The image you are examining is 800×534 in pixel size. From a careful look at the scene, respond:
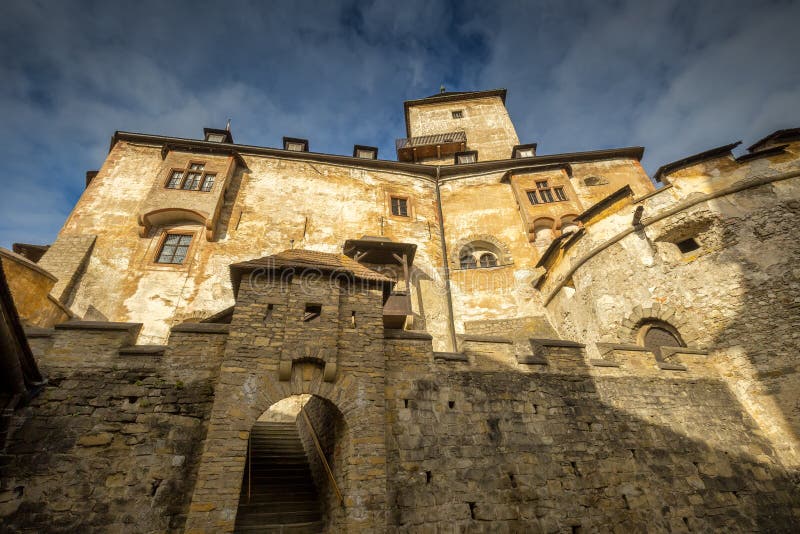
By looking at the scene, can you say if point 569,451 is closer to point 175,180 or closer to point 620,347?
point 620,347

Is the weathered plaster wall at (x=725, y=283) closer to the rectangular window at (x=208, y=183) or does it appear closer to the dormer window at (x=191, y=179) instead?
the rectangular window at (x=208, y=183)

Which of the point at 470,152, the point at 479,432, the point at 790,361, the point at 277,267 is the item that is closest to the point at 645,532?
the point at 479,432

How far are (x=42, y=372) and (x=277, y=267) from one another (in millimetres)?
4146

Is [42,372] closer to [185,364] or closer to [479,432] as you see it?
[185,364]

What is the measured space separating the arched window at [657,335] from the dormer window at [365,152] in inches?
639

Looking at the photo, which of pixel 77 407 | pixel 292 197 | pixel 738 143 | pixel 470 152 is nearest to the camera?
pixel 77 407

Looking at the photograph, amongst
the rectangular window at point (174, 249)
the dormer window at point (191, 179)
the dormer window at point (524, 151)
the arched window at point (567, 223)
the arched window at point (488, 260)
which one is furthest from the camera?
the dormer window at point (524, 151)

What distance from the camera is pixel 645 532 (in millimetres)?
6812

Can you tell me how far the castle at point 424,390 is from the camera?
562cm

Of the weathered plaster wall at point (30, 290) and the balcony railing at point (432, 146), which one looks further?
the balcony railing at point (432, 146)

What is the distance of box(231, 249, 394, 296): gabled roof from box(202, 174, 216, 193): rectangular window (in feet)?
32.6

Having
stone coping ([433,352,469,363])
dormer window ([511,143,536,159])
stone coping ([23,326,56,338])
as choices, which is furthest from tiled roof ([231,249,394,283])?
dormer window ([511,143,536,159])

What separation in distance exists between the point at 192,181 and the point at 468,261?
1309 cm

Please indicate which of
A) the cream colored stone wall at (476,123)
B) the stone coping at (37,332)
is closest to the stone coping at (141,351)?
the stone coping at (37,332)
